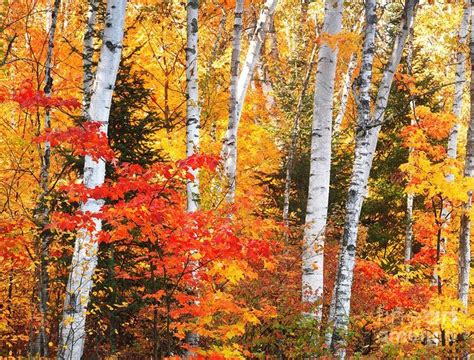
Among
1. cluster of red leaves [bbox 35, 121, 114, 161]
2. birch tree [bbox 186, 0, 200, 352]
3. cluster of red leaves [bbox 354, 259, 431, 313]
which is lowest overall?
cluster of red leaves [bbox 354, 259, 431, 313]

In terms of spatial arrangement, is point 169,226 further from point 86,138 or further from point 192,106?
point 192,106

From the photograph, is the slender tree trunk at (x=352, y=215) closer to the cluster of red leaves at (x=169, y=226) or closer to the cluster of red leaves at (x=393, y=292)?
the cluster of red leaves at (x=169, y=226)

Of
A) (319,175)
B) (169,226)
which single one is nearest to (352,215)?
(319,175)

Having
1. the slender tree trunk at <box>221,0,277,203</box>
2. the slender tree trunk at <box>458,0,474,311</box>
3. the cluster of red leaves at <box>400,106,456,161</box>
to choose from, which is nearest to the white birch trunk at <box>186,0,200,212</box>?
the slender tree trunk at <box>221,0,277,203</box>

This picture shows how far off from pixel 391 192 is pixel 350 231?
8415 millimetres

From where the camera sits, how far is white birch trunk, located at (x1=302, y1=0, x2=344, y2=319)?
7.57 metres

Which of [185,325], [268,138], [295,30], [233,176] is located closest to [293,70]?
[295,30]

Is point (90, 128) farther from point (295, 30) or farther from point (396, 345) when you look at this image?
point (295, 30)

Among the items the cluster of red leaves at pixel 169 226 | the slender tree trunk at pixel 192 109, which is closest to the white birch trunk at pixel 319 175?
the cluster of red leaves at pixel 169 226

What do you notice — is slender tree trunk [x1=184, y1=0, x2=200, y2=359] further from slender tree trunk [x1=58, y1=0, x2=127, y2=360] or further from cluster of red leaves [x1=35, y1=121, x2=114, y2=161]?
cluster of red leaves [x1=35, y1=121, x2=114, y2=161]

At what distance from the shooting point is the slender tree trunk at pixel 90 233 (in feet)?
19.0

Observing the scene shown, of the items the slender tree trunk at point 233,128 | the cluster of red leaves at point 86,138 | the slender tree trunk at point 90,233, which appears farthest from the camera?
the slender tree trunk at point 233,128

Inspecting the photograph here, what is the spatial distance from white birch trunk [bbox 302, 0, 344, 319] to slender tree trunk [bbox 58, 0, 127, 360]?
3.06 metres

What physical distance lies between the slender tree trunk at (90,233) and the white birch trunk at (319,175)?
10.0 ft
